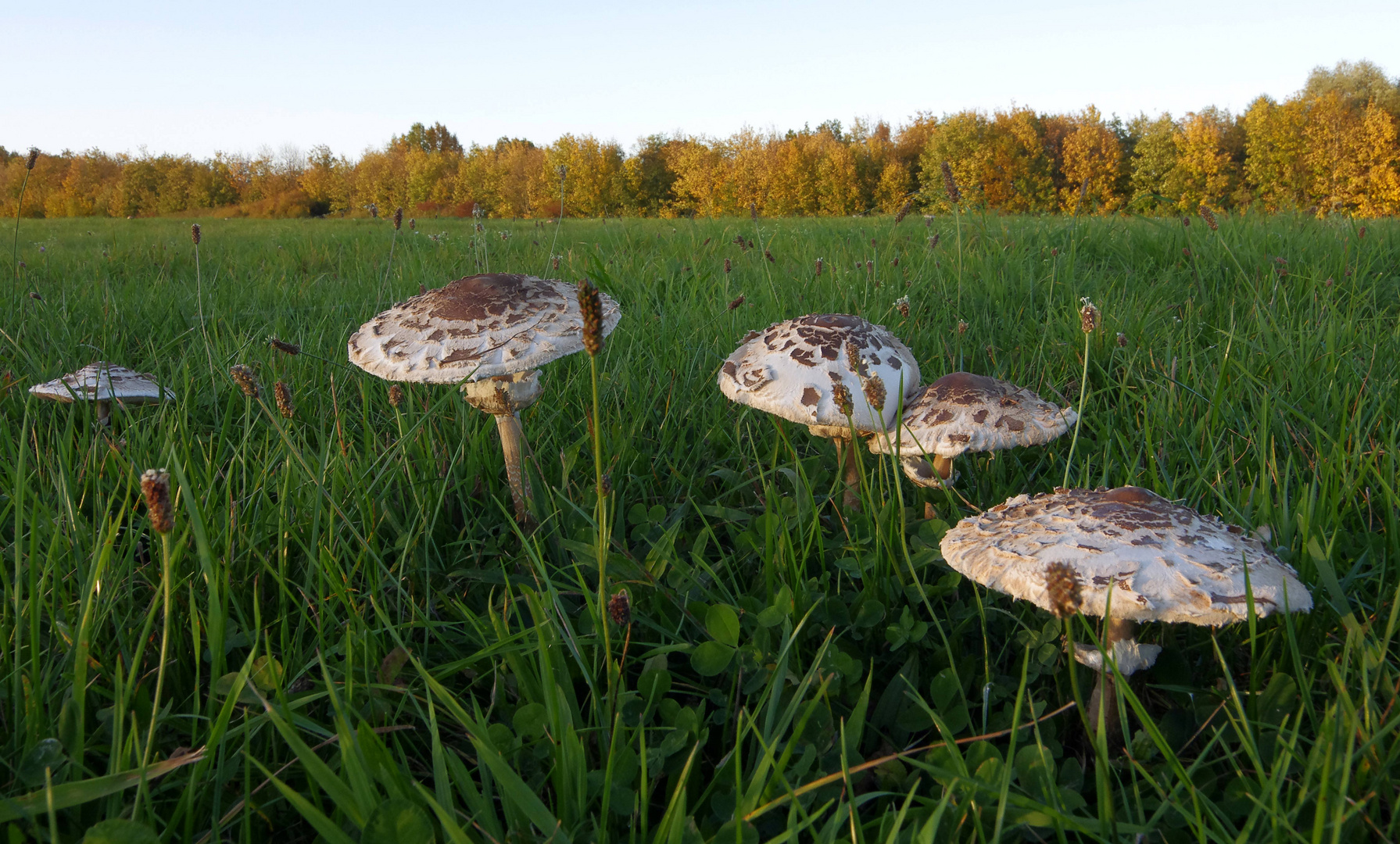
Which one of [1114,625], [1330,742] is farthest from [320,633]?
[1330,742]

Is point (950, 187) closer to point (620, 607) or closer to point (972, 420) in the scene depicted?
point (972, 420)

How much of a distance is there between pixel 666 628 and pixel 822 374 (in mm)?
1045

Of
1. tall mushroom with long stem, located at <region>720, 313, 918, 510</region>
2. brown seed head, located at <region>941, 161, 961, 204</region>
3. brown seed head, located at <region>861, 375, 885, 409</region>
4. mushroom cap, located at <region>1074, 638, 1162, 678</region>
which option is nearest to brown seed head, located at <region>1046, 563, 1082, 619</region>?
mushroom cap, located at <region>1074, 638, 1162, 678</region>

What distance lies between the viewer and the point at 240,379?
190 centimetres

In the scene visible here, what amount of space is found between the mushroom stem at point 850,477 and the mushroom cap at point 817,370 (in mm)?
148

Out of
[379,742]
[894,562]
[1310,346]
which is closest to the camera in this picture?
[379,742]

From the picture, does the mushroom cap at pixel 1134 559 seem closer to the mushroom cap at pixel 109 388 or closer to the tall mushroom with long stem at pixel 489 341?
the tall mushroom with long stem at pixel 489 341

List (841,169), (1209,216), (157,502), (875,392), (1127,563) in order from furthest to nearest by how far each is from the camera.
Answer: (841,169) → (1209,216) → (875,392) → (1127,563) → (157,502)

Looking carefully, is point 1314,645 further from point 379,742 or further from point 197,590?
point 197,590

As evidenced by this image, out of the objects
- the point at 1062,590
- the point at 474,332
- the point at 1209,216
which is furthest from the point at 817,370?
the point at 1209,216

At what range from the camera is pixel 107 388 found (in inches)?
123

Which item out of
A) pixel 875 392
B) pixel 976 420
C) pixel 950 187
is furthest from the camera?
pixel 950 187

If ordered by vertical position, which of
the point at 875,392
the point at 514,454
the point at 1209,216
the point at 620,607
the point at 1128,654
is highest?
the point at 1209,216

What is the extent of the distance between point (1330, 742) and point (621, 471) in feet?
6.81
